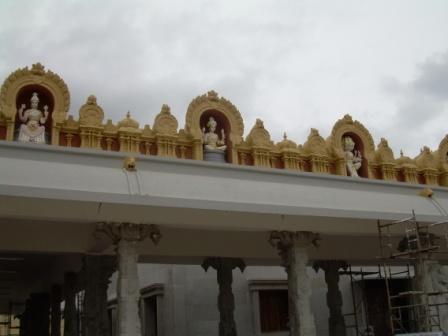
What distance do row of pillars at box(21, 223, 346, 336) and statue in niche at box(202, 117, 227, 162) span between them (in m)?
2.51

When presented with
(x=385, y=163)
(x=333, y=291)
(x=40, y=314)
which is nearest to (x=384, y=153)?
(x=385, y=163)

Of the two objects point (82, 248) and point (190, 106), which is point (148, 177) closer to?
point (190, 106)

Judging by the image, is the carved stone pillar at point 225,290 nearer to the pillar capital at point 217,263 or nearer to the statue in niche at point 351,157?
the pillar capital at point 217,263

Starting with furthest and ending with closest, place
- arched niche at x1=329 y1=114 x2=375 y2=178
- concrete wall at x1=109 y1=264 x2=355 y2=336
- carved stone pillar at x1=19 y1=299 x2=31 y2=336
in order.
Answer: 1. carved stone pillar at x1=19 y1=299 x2=31 y2=336
2. concrete wall at x1=109 y1=264 x2=355 y2=336
3. arched niche at x1=329 y1=114 x2=375 y2=178

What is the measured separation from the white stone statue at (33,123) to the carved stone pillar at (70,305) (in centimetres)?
980

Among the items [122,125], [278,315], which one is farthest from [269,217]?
[278,315]

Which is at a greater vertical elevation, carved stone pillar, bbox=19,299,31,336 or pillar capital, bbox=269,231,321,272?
pillar capital, bbox=269,231,321,272

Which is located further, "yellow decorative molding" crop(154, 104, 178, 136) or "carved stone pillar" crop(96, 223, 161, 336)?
"yellow decorative molding" crop(154, 104, 178, 136)

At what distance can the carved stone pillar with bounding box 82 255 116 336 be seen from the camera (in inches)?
598

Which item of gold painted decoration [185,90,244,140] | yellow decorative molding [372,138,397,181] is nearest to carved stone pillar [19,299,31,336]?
gold painted decoration [185,90,244,140]

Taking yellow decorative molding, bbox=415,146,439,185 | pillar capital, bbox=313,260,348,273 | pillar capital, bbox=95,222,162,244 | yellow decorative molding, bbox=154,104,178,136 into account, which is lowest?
pillar capital, bbox=313,260,348,273

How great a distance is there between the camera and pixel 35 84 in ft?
42.3

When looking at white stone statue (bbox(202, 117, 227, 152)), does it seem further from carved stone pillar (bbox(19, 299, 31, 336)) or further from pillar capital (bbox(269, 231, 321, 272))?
carved stone pillar (bbox(19, 299, 31, 336))

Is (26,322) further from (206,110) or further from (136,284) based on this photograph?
(206,110)
